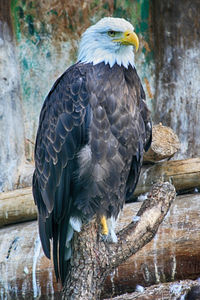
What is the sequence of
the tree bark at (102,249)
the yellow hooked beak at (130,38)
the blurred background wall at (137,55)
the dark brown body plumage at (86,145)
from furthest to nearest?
the blurred background wall at (137,55) < the yellow hooked beak at (130,38) < the dark brown body plumage at (86,145) < the tree bark at (102,249)

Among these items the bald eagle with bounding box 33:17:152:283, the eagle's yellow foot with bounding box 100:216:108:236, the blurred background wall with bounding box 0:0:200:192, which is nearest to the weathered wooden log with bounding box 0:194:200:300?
the bald eagle with bounding box 33:17:152:283

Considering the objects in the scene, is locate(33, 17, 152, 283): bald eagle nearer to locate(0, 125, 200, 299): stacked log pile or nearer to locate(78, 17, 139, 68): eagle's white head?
locate(78, 17, 139, 68): eagle's white head

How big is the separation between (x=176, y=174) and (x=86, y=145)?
2190 millimetres

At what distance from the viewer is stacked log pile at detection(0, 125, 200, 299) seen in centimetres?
607

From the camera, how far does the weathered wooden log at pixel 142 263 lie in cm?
606

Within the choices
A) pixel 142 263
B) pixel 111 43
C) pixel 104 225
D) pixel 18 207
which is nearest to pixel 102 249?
pixel 104 225

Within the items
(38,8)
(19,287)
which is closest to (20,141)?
(38,8)

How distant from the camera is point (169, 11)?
8273 millimetres

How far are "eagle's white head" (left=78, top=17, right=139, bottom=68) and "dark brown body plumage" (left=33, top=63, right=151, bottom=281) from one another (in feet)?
0.27

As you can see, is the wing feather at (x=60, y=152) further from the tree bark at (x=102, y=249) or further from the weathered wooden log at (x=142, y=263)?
the weathered wooden log at (x=142, y=263)

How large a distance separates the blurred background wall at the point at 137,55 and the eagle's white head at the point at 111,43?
2920 mm

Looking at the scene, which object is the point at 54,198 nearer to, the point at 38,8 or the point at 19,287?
the point at 19,287

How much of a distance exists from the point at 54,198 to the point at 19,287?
5.19ft

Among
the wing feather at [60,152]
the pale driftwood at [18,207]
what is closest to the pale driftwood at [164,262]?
the wing feather at [60,152]
